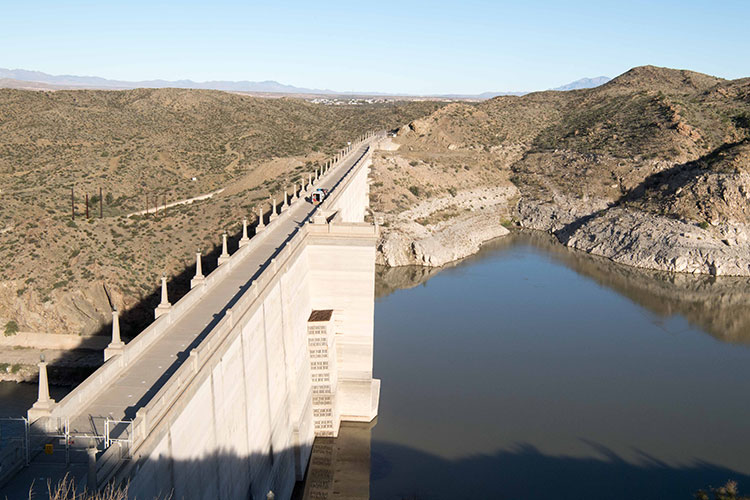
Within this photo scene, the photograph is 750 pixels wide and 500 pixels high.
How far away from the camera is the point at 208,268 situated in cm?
4616

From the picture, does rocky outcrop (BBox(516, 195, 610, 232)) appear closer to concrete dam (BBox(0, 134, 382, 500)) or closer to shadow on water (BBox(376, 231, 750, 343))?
shadow on water (BBox(376, 231, 750, 343))

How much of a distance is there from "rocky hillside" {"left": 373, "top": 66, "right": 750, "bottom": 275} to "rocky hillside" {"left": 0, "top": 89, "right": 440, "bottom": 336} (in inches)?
663

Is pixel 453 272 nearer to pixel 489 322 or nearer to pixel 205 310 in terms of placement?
pixel 489 322

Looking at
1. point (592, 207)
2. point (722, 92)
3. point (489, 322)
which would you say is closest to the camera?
point (489, 322)

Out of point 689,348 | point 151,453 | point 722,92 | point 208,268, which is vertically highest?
point 722,92

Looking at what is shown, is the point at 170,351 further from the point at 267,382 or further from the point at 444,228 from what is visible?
the point at 444,228

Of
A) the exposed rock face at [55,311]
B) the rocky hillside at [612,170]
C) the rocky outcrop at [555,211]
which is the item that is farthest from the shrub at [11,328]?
the rocky outcrop at [555,211]

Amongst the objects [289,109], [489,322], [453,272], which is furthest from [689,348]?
[289,109]

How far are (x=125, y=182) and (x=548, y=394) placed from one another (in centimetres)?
4970

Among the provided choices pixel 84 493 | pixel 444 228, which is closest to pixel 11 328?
pixel 84 493

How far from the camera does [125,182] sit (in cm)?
6931

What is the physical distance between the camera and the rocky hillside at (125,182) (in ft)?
137

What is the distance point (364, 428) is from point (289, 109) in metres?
106

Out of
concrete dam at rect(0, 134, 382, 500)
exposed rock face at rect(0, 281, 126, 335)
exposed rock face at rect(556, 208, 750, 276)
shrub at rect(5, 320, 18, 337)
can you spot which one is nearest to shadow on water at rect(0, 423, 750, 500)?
concrete dam at rect(0, 134, 382, 500)
